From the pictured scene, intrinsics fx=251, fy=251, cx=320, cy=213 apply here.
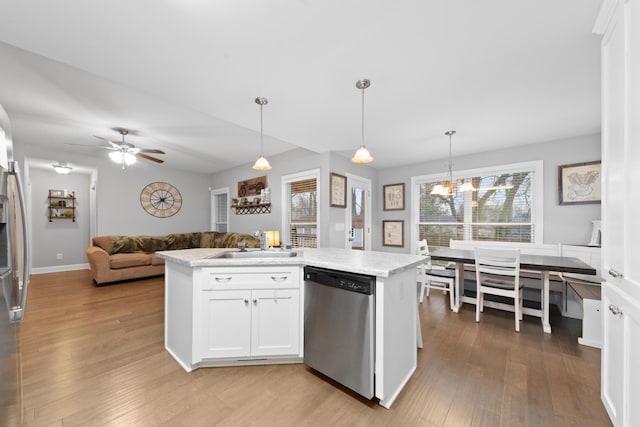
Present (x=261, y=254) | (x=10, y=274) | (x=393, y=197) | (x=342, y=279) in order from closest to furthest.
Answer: (x=10, y=274) → (x=342, y=279) → (x=261, y=254) → (x=393, y=197)

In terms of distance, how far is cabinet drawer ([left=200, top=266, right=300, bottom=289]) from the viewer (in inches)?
76.1

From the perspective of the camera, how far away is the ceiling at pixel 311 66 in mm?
1504

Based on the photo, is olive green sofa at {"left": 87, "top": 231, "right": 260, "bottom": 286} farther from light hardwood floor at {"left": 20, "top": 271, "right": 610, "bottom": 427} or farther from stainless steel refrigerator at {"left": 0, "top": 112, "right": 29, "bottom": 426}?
stainless steel refrigerator at {"left": 0, "top": 112, "right": 29, "bottom": 426}

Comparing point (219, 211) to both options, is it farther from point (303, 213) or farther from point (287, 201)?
point (303, 213)

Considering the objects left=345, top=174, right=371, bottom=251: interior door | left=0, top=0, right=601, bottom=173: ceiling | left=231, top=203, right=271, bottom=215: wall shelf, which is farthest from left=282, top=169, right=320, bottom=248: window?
left=0, top=0, right=601, bottom=173: ceiling

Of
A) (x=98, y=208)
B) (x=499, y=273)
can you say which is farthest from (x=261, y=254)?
(x=98, y=208)

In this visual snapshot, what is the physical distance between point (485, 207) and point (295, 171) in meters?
3.39

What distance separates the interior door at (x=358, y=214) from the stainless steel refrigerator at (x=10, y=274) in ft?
12.9

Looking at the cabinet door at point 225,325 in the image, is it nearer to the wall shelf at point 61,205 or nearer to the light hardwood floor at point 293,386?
the light hardwood floor at point 293,386

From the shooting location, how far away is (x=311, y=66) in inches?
79.4

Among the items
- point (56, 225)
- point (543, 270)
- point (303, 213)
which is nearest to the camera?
point (543, 270)

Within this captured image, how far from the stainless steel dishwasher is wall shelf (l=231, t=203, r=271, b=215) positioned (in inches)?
135

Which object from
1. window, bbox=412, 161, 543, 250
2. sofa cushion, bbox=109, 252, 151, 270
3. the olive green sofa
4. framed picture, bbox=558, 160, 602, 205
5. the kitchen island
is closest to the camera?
the kitchen island

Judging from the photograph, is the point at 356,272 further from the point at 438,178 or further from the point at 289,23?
the point at 438,178
